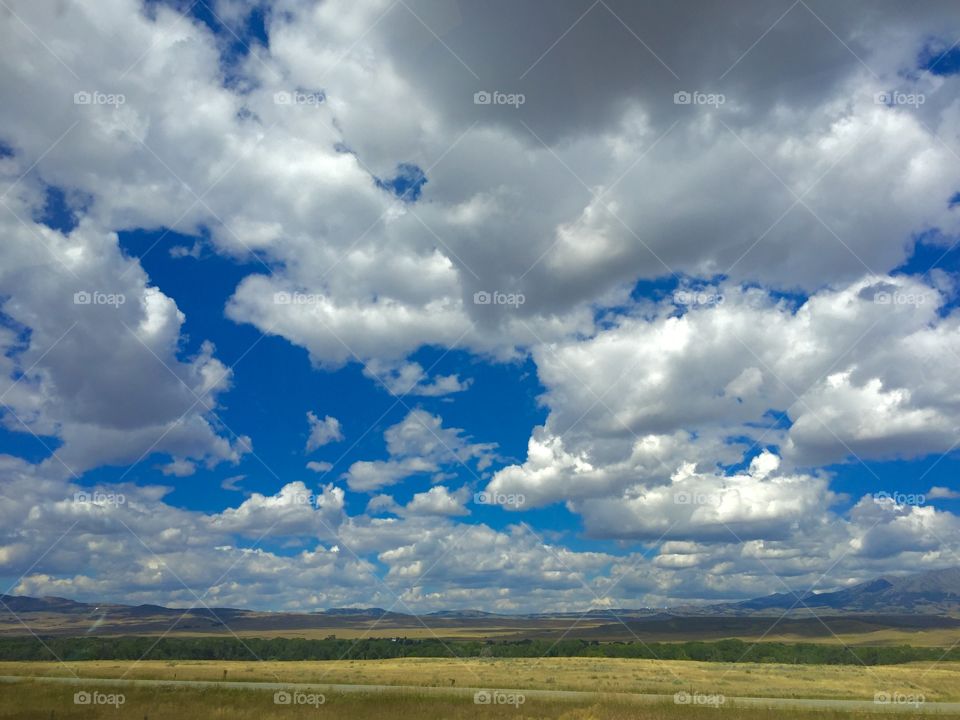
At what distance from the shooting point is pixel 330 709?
131 ft

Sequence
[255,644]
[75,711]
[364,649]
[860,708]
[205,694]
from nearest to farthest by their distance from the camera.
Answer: [75,711] → [205,694] → [860,708] → [364,649] → [255,644]

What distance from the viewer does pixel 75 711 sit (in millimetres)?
36312

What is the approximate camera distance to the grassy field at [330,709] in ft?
121

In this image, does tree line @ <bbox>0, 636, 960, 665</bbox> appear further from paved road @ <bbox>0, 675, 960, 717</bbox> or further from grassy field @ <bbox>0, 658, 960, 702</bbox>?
paved road @ <bbox>0, 675, 960, 717</bbox>

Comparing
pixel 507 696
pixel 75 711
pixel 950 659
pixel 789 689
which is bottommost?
pixel 950 659

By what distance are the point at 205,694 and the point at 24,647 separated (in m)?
116

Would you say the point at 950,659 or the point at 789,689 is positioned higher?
the point at 789,689

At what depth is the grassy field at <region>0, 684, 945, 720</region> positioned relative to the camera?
36.9 meters

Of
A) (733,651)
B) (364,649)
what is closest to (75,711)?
(364,649)

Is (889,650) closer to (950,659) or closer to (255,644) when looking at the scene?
(950,659)

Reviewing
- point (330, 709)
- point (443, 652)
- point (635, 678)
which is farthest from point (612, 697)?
point (443, 652)

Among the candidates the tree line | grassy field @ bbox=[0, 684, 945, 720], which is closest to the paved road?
grassy field @ bbox=[0, 684, 945, 720]

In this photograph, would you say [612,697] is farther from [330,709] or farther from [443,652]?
[443,652]

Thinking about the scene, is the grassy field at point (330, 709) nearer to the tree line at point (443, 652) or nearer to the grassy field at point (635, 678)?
the grassy field at point (635, 678)
